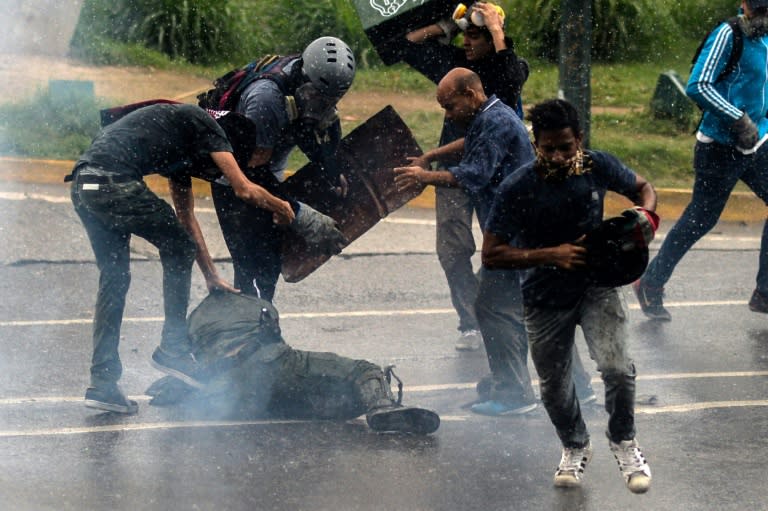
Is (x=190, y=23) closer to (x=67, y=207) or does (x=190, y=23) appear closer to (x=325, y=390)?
(x=67, y=207)

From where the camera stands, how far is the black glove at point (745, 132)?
7.48 m

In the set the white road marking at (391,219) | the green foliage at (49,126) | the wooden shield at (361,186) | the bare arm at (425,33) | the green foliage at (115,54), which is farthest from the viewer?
the green foliage at (115,54)

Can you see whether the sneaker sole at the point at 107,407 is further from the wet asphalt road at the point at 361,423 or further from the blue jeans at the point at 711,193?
the blue jeans at the point at 711,193

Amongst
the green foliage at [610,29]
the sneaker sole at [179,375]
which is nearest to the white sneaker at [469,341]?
the sneaker sole at [179,375]

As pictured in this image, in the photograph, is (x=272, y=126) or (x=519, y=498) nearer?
(x=519, y=498)

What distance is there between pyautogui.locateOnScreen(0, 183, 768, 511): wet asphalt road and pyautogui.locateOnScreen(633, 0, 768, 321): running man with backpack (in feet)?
0.90

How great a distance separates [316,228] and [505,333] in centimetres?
102

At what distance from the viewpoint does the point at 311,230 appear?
6.45m

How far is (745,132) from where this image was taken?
751 cm

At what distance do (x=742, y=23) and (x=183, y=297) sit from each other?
11.4ft

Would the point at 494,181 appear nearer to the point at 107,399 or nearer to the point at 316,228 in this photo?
the point at 316,228

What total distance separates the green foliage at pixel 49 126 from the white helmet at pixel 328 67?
4.85 meters

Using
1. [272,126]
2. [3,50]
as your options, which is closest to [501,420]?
[272,126]

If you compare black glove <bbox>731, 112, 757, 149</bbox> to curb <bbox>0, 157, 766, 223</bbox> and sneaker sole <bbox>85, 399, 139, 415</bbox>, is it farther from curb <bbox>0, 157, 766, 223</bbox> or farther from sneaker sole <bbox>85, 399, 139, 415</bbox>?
sneaker sole <bbox>85, 399, 139, 415</bbox>
